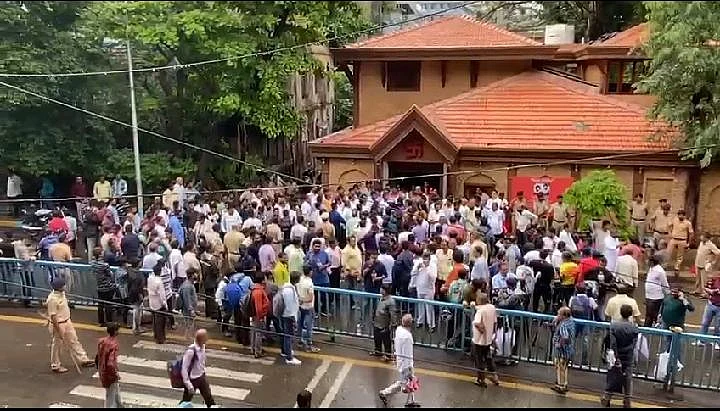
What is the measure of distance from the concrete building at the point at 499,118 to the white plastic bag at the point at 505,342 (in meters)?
8.56

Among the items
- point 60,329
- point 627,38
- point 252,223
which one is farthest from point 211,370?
point 627,38

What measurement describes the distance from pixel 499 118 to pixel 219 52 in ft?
30.8

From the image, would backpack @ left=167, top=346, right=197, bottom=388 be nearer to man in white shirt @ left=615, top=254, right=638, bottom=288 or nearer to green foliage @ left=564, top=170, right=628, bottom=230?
man in white shirt @ left=615, top=254, right=638, bottom=288

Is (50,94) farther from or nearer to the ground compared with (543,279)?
farther from the ground

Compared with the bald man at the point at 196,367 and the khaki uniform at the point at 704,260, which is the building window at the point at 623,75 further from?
the bald man at the point at 196,367

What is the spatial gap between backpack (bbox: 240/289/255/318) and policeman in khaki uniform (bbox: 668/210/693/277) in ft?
33.2

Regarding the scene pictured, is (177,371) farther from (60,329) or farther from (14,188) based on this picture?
(14,188)

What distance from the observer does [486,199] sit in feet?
59.1

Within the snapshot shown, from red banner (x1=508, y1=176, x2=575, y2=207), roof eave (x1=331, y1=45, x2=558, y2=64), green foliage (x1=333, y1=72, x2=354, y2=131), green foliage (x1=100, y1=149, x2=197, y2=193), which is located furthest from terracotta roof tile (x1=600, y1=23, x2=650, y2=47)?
green foliage (x1=333, y1=72, x2=354, y2=131)

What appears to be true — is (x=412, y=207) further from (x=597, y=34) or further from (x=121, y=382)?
(x=597, y=34)

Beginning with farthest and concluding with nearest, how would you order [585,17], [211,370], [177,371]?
1. [585,17]
2. [211,370]
3. [177,371]

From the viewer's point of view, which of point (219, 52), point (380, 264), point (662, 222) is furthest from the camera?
point (662, 222)

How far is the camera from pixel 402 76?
25.3 meters

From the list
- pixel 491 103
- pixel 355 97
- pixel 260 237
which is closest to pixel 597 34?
pixel 491 103
